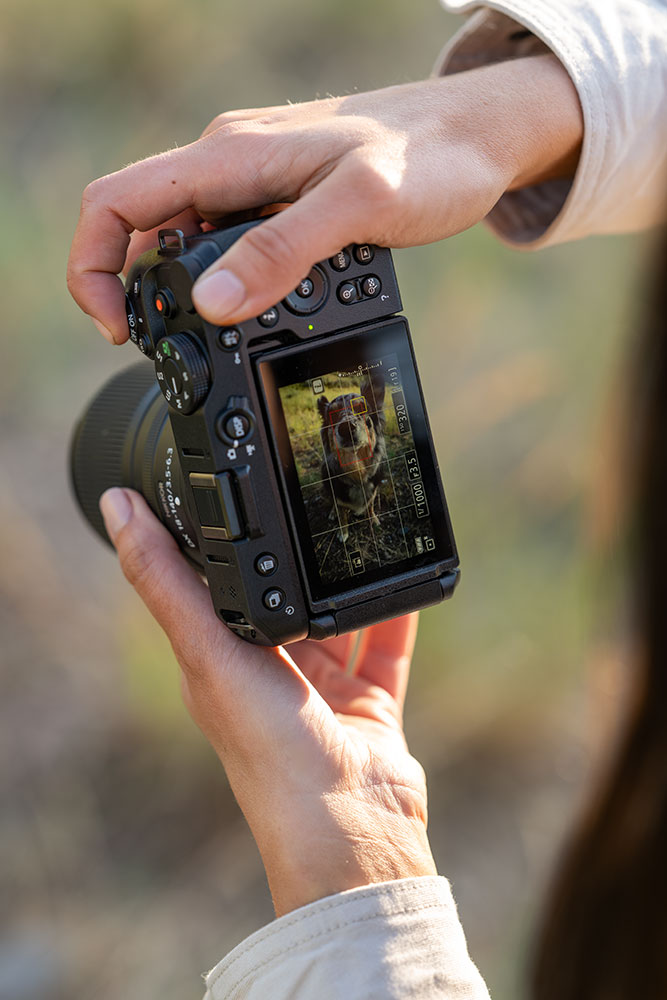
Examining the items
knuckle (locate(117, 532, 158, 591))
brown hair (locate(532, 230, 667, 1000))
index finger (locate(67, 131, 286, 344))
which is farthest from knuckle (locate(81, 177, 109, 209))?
brown hair (locate(532, 230, 667, 1000))

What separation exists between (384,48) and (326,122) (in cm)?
209

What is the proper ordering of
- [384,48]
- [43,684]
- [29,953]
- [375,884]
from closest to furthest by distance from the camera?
1. [375,884]
2. [29,953]
3. [43,684]
4. [384,48]

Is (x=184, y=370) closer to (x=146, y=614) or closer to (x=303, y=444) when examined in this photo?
(x=303, y=444)

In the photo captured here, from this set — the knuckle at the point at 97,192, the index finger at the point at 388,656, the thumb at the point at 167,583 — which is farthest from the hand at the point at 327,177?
the index finger at the point at 388,656

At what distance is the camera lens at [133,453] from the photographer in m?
1.07

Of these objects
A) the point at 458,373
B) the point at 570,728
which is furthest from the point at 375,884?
the point at 458,373

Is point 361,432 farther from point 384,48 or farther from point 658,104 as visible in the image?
point 384,48

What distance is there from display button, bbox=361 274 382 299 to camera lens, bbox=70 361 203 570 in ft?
0.96

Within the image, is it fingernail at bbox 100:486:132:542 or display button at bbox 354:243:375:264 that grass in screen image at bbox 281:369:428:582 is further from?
fingernail at bbox 100:486:132:542

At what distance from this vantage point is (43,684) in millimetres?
2006

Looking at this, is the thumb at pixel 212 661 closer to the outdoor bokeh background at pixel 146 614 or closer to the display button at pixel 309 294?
the display button at pixel 309 294

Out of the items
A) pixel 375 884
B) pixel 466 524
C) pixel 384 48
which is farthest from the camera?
pixel 384 48

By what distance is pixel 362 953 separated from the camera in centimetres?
77

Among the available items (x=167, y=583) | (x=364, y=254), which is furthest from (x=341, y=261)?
(x=167, y=583)
